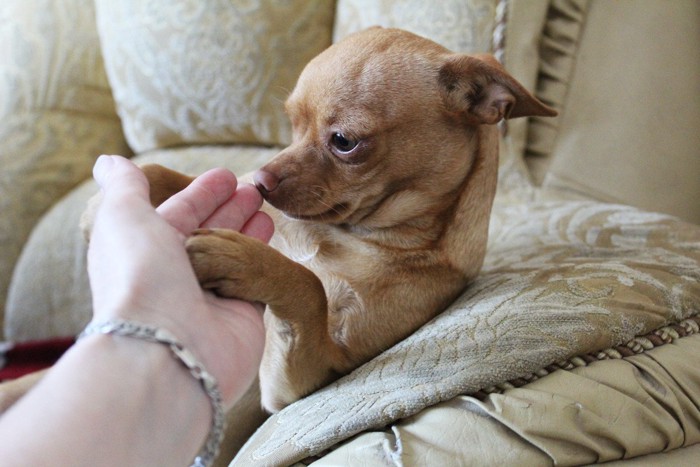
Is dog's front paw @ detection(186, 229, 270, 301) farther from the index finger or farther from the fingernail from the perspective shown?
the fingernail

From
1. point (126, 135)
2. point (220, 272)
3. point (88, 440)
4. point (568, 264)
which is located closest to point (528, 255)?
point (568, 264)

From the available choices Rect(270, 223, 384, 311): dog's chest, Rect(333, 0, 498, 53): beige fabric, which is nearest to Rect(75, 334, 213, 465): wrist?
Rect(270, 223, 384, 311): dog's chest

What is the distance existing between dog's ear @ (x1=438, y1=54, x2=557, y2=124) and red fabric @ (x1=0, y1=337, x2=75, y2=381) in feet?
4.93

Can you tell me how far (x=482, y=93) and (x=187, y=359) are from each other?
30.4 inches

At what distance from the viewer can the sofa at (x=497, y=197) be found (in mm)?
916

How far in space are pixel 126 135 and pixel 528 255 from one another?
1.47 meters

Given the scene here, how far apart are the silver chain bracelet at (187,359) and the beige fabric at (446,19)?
4.27 feet

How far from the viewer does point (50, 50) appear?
7.16ft

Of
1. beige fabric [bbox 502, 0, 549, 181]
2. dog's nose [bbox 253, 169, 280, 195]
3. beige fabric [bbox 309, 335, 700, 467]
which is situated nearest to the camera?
beige fabric [bbox 309, 335, 700, 467]

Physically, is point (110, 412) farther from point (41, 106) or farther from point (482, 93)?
point (41, 106)

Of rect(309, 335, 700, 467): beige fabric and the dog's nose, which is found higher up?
the dog's nose

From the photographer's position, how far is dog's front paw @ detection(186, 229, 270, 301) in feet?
2.85

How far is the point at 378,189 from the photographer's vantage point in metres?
1.21

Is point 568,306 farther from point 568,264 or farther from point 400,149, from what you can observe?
point 400,149
